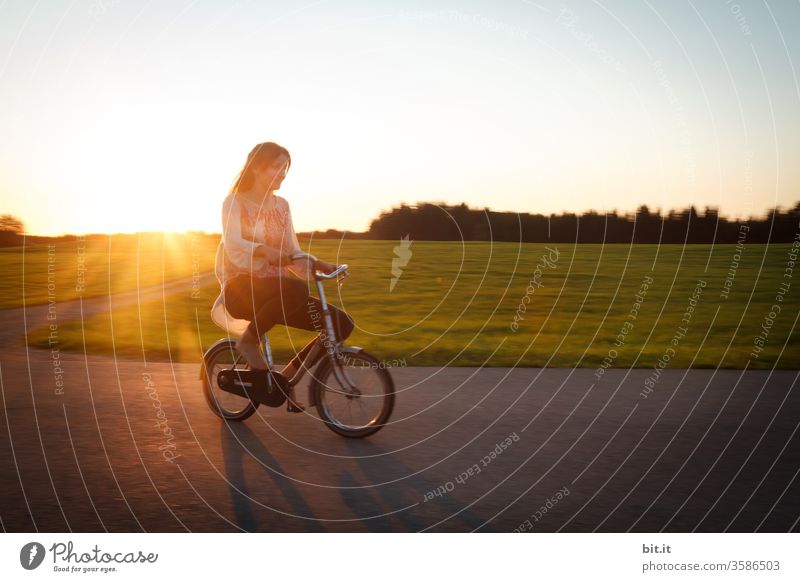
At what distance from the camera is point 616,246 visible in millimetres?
41531

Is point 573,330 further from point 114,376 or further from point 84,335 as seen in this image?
point 114,376

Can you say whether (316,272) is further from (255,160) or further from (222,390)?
(222,390)

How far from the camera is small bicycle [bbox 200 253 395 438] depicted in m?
6.42

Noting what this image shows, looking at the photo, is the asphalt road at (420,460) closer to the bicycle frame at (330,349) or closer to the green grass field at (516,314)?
the bicycle frame at (330,349)

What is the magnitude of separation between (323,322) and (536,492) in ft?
6.88

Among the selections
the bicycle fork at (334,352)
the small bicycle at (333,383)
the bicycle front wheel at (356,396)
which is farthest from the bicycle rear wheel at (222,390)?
the bicycle fork at (334,352)

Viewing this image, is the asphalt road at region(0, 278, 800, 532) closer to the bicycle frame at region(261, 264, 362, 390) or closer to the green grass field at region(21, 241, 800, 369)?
the bicycle frame at region(261, 264, 362, 390)

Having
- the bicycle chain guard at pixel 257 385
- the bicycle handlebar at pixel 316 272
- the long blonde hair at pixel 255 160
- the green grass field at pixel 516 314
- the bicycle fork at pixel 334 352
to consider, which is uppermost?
the long blonde hair at pixel 255 160

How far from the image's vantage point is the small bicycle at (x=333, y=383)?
21.1 ft

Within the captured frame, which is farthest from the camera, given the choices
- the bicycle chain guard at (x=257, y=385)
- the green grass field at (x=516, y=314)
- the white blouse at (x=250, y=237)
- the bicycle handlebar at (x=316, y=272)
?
the green grass field at (x=516, y=314)

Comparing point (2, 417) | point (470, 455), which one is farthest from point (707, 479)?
point (2, 417)

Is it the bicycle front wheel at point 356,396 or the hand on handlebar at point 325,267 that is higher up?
the hand on handlebar at point 325,267

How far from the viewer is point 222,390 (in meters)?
7.08

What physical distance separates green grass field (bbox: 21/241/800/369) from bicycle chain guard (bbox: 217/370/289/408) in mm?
3656
